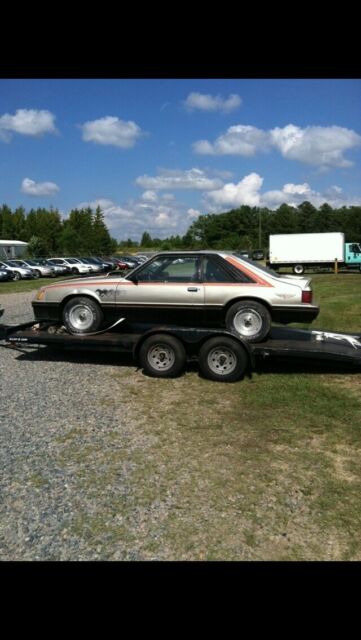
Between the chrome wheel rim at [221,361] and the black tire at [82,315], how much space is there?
2.05 m

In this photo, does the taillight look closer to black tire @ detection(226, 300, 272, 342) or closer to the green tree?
black tire @ detection(226, 300, 272, 342)

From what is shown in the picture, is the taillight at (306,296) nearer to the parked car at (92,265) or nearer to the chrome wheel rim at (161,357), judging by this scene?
the chrome wheel rim at (161,357)

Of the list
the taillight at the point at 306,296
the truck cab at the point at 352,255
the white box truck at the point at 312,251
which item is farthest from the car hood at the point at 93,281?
the truck cab at the point at 352,255

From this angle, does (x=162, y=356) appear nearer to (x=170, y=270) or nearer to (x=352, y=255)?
(x=170, y=270)

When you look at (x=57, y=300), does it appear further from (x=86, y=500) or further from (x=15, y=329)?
(x=86, y=500)

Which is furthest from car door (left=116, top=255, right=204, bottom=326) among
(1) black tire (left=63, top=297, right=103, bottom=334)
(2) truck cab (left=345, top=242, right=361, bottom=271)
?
(2) truck cab (left=345, top=242, right=361, bottom=271)

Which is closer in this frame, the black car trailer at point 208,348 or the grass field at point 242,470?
the grass field at point 242,470

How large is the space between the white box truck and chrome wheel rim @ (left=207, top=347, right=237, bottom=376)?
27.8 metres

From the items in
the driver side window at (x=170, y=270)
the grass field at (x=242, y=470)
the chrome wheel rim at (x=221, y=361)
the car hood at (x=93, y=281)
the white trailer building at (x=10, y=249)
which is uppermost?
the white trailer building at (x=10, y=249)

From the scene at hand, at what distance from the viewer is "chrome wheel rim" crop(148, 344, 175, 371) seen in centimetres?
645

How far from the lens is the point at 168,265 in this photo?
7.05m

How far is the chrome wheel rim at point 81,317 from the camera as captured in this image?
726cm

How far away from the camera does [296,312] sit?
654 cm
